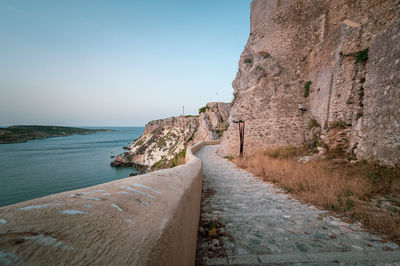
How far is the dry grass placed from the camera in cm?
269

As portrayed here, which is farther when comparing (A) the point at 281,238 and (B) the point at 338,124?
(B) the point at 338,124

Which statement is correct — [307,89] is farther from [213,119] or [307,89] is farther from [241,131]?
[213,119]

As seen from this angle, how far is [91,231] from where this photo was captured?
74 centimetres

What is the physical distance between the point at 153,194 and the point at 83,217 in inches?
25.4

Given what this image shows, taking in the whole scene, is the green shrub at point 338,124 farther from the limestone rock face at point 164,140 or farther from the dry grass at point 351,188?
the limestone rock face at point 164,140

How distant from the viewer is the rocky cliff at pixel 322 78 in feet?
16.8

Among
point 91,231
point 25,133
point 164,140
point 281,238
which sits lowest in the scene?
point 25,133

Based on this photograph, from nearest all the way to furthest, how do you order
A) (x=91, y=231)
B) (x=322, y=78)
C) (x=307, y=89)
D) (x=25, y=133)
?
1. (x=91, y=231)
2. (x=322, y=78)
3. (x=307, y=89)
4. (x=25, y=133)

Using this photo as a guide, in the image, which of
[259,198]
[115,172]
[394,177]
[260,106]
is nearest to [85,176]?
[115,172]

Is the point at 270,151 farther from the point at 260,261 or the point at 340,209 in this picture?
the point at 260,261

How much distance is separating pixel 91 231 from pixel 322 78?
10671 mm

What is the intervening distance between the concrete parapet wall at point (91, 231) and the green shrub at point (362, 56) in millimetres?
8605

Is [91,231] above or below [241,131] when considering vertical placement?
above

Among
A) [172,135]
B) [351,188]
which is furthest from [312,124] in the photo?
[172,135]
